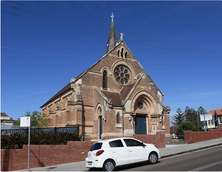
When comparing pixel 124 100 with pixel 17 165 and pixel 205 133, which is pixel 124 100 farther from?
pixel 17 165

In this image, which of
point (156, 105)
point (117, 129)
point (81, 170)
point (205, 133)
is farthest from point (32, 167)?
point (205, 133)

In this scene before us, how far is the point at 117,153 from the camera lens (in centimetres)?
1130

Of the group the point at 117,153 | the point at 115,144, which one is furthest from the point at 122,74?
the point at 117,153

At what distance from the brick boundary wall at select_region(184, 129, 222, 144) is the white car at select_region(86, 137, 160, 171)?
10391 mm

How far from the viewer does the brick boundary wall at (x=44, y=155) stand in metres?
12.9

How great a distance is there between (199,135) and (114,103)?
31.2 ft

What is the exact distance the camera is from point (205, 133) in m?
23.5

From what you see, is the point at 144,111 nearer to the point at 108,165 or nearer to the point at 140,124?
the point at 140,124

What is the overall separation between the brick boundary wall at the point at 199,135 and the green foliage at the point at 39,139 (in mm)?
11359

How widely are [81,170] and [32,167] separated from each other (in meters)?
3.69

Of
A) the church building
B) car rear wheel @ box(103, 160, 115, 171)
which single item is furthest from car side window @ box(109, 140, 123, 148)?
the church building

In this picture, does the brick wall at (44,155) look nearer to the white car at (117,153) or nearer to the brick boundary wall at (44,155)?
the brick boundary wall at (44,155)


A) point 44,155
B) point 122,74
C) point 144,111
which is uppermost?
point 122,74

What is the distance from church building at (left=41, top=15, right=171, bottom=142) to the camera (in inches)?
890
